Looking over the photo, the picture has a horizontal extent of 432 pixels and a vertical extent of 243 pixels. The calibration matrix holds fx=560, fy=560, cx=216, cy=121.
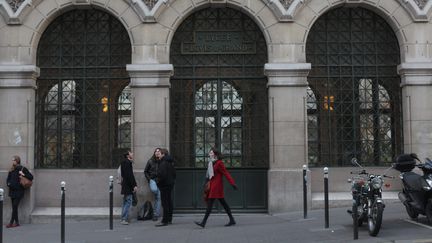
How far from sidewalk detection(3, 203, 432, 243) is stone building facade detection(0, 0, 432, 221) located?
1.24 m

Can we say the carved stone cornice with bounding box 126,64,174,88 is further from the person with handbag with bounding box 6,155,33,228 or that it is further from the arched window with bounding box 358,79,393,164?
the arched window with bounding box 358,79,393,164

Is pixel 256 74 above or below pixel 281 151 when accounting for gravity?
above

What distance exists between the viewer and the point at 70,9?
15703 millimetres

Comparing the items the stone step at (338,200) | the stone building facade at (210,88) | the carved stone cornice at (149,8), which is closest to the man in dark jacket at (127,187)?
the stone building facade at (210,88)

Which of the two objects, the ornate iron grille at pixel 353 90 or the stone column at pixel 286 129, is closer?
the stone column at pixel 286 129

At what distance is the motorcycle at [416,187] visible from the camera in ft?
35.3

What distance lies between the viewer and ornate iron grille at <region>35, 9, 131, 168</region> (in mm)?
15609

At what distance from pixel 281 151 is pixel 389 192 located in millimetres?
3237

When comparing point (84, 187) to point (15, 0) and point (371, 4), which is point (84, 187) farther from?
point (371, 4)

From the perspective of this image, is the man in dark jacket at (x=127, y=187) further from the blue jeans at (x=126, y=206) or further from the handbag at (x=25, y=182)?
the handbag at (x=25, y=182)

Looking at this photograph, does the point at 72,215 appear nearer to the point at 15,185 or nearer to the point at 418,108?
the point at 15,185

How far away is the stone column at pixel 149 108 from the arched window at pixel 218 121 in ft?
3.36

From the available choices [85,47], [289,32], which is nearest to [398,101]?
[289,32]

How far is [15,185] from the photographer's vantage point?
47.4ft
